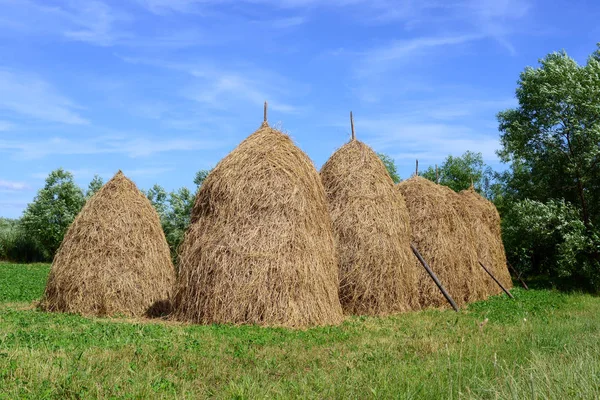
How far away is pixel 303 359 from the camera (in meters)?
9.17

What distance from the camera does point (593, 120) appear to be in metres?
26.4

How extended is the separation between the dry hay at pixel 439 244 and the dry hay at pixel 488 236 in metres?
3.95

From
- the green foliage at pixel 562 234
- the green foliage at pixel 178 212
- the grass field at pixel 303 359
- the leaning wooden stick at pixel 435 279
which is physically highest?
the green foliage at pixel 178 212

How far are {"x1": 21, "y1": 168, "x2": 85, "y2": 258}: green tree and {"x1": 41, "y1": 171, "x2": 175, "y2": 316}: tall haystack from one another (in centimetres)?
3333

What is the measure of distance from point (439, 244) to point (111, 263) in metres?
9.95

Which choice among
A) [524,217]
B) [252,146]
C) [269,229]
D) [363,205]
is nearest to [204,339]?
[269,229]

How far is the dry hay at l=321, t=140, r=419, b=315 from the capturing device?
15.5 meters

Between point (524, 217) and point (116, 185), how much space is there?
1872cm

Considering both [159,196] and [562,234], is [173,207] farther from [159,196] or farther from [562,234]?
[562,234]

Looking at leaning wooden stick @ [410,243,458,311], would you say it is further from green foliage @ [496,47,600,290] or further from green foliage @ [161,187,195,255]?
A: green foliage @ [161,187,195,255]

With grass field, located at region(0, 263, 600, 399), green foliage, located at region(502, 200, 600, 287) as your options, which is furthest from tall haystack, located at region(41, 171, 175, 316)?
green foliage, located at region(502, 200, 600, 287)

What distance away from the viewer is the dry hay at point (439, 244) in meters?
17.8

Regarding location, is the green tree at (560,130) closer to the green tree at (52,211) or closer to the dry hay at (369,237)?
the dry hay at (369,237)

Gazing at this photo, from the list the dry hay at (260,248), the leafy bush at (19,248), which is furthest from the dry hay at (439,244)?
the leafy bush at (19,248)
